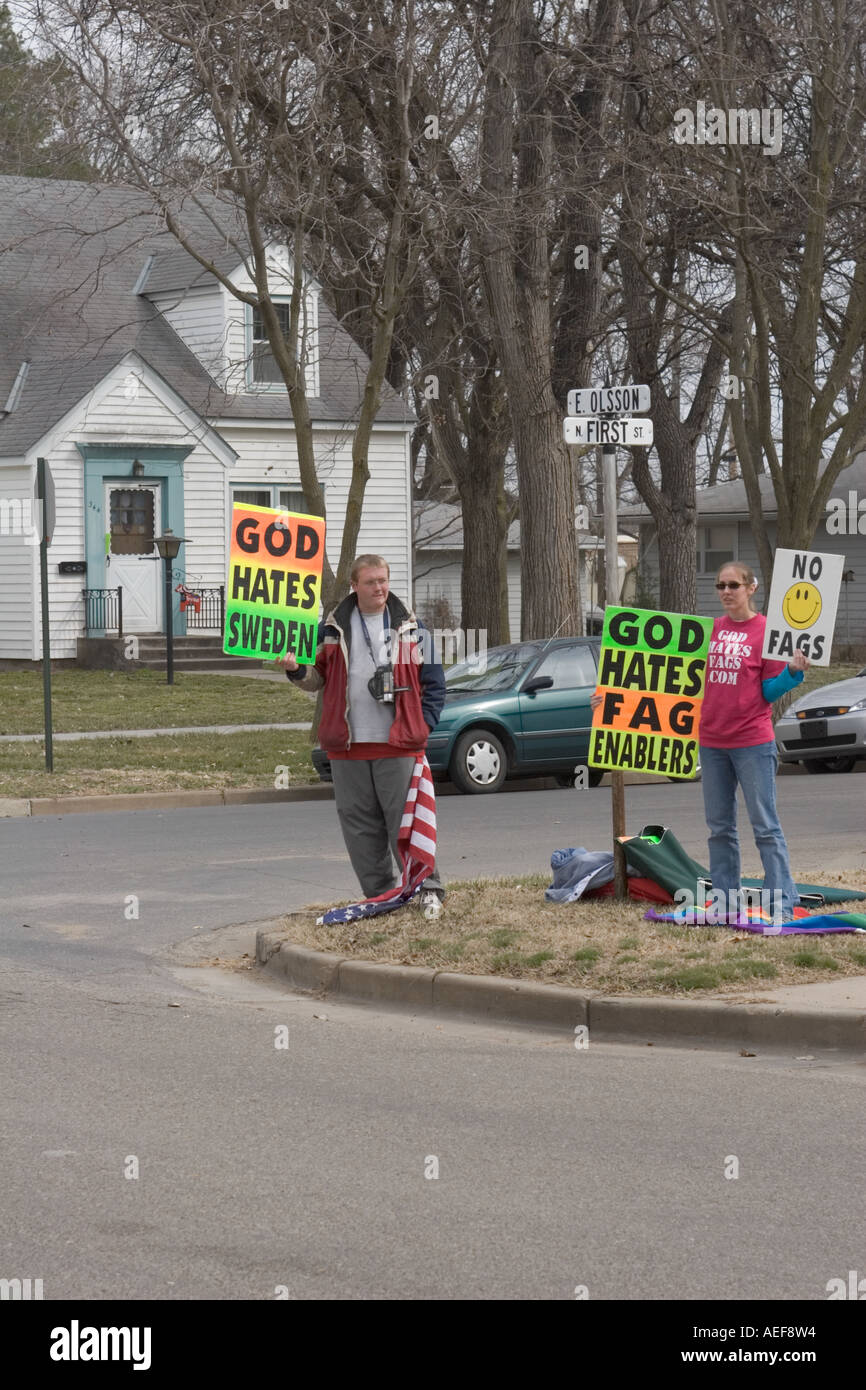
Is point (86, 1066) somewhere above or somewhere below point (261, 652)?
below

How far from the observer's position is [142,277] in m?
34.5

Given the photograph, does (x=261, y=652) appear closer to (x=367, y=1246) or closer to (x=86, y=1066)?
(x=86, y=1066)

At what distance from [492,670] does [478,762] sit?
1.15m

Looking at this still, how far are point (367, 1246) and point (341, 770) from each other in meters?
4.66

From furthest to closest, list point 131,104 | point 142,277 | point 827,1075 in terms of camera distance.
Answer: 1. point 142,277
2. point 131,104
3. point 827,1075

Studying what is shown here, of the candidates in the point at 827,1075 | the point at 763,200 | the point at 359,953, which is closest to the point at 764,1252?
the point at 827,1075

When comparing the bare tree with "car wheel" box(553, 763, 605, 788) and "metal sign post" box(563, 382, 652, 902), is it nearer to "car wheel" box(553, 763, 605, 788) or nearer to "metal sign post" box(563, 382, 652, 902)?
→ "car wheel" box(553, 763, 605, 788)

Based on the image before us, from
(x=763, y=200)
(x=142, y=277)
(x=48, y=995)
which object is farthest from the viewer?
(x=142, y=277)

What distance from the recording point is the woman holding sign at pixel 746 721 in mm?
9125

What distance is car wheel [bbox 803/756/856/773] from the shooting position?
20391mm

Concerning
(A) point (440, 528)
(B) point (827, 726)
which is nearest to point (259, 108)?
(B) point (827, 726)

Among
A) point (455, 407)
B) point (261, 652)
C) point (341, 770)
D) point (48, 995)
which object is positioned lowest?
point (48, 995)

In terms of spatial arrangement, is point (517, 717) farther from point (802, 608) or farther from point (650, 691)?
point (802, 608)

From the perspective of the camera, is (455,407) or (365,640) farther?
(455,407)
